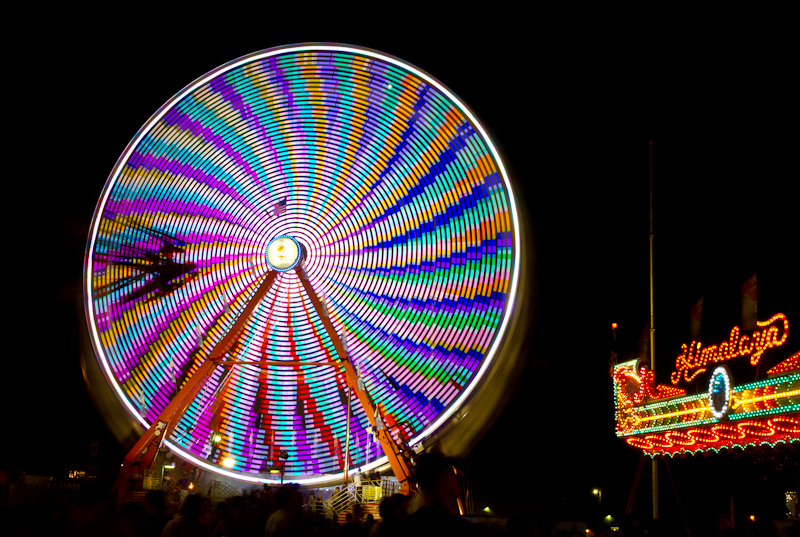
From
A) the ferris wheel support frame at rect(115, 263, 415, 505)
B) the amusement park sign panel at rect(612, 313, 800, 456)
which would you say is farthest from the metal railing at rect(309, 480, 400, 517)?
the amusement park sign panel at rect(612, 313, 800, 456)

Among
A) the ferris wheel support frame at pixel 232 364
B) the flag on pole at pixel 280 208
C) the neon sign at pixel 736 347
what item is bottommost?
the ferris wheel support frame at pixel 232 364

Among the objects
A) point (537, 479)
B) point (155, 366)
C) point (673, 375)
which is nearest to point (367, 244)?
point (155, 366)

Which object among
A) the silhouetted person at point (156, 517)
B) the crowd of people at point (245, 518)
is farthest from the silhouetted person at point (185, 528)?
the silhouetted person at point (156, 517)

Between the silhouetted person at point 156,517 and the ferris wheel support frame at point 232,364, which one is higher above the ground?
the ferris wheel support frame at point 232,364

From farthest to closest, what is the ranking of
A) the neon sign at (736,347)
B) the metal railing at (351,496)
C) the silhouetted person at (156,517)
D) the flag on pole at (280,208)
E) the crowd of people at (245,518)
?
the flag on pole at (280,208) < the metal railing at (351,496) < the neon sign at (736,347) < the silhouetted person at (156,517) < the crowd of people at (245,518)

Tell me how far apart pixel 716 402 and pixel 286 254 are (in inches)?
281

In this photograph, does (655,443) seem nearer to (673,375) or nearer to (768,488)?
(673,375)

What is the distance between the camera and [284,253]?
13.1 metres

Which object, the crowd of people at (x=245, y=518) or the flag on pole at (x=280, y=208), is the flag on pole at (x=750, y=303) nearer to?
the flag on pole at (x=280, y=208)

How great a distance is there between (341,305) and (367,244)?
1.13 m

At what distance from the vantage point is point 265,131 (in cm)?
1320

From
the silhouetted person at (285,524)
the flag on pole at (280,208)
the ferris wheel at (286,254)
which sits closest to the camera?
the silhouetted person at (285,524)

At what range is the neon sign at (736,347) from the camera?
11.2 meters

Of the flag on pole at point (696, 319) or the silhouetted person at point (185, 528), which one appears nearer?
the silhouetted person at point (185, 528)
